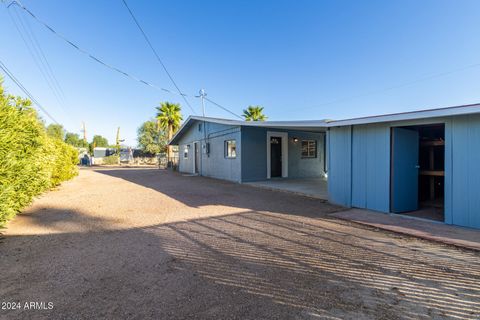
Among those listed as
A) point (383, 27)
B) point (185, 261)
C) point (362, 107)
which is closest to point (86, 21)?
point (185, 261)

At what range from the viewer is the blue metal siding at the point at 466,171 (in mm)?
4027

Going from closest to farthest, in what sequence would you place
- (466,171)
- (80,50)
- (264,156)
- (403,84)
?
(466,171), (80,50), (264,156), (403,84)

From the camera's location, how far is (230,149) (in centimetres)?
1194

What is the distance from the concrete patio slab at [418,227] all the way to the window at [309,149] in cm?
723

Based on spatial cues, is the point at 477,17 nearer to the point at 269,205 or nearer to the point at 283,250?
the point at 269,205

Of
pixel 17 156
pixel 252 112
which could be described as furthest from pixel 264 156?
pixel 252 112

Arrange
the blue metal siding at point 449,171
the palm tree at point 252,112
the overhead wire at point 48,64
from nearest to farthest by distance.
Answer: the blue metal siding at point 449,171 < the overhead wire at point 48,64 < the palm tree at point 252,112

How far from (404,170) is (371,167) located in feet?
2.33

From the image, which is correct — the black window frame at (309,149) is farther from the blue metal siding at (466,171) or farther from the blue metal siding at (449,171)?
the blue metal siding at (466,171)

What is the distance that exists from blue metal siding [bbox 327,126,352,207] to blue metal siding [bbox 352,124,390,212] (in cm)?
13

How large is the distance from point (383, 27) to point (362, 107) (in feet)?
45.9

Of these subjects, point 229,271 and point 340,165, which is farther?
point 340,165

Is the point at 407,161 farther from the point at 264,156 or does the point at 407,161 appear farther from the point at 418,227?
the point at 264,156

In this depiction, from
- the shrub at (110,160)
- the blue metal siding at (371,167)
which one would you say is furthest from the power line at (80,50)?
the shrub at (110,160)
